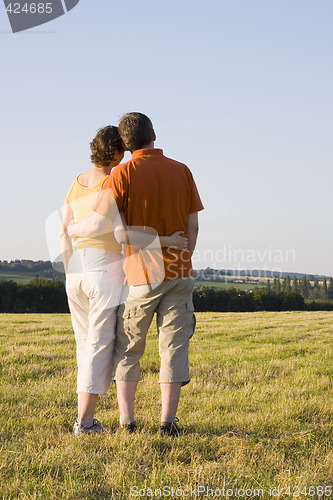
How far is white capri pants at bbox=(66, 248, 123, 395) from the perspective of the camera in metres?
4.50

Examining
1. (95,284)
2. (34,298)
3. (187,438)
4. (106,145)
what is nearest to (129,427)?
(187,438)

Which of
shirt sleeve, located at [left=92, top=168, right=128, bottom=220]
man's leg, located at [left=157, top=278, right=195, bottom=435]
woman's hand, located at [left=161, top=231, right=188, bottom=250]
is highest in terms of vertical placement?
shirt sleeve, located at [left=92, top=168, right=128, bottom=220]

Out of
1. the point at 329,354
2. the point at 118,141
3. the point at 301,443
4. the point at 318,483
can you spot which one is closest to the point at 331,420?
the point at 301,443

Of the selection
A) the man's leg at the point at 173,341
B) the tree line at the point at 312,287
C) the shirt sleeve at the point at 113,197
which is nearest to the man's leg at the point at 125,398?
the man's leg at the point at 173,341

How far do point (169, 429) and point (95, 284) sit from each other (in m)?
1.46

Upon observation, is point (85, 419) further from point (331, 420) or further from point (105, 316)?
point (331, 420)

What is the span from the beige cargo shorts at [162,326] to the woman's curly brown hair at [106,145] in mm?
1266

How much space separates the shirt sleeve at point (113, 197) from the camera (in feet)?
14.2

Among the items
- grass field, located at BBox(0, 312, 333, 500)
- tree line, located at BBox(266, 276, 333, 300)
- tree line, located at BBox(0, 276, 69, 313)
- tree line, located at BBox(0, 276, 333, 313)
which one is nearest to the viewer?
grass field, located at BBox(0, 312, 333, 500)

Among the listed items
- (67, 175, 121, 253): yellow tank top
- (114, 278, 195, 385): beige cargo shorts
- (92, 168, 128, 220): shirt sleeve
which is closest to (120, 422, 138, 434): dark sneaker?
(114, 278, 195, 385): beige cargo shorts

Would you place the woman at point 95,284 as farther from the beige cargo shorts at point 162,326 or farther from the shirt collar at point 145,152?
→ the shirt collar at point 145,152

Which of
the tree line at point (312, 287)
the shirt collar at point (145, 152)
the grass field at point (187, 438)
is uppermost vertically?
the shirt collar at point (145, 152)

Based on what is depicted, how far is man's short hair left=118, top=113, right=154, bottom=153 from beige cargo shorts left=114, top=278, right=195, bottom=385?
130 centimetres

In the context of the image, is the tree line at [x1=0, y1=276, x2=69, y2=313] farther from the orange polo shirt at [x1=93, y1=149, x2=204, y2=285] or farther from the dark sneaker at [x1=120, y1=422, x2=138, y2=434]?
the orange polo shirt at [x1=93, y1=149, x2=204, y2=285]
